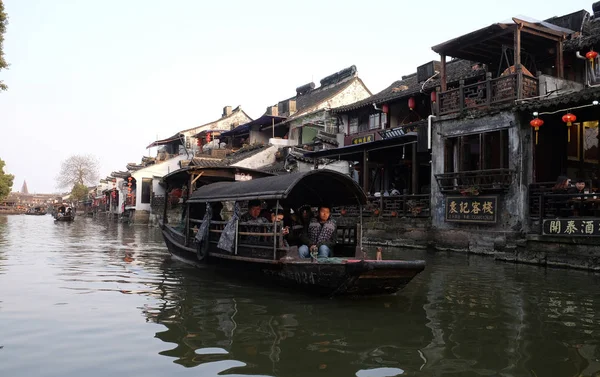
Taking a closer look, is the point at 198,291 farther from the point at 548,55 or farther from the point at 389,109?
the point at 389,109

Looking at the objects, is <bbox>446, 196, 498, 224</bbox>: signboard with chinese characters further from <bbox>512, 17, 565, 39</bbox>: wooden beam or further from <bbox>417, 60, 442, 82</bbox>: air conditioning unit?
<bbox>417, 60, 442, 82</bbox>: air conditioning unit

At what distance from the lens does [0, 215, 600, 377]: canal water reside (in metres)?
4.46

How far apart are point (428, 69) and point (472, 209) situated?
8791mm

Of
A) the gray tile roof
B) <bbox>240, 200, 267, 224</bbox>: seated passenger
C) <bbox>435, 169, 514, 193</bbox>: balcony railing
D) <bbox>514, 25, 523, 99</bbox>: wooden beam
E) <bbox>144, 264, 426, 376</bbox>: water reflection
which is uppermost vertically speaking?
the gray tile roof

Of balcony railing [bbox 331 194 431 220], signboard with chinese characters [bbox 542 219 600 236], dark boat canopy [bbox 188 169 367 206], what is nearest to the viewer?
dark boat canopy [bbox 188 169 367 206]

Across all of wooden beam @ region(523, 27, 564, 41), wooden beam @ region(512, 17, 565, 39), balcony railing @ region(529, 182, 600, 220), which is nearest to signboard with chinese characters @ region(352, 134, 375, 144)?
wooden beam @ region(523, 27, 564, 41)

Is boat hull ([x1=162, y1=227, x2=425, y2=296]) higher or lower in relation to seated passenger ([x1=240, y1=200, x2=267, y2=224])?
lower

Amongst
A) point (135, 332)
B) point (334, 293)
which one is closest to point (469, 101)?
point (334, 293)

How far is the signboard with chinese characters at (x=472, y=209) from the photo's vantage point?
1330cm

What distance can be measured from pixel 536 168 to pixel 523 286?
5367 millimetres

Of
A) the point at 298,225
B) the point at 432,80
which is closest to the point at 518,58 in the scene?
the point at 432,80

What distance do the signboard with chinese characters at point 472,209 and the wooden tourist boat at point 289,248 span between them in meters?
5.46

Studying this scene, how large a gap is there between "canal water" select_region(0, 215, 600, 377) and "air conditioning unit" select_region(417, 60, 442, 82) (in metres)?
12.7

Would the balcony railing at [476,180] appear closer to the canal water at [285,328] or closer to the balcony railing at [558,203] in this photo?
the balcony railing at [558,203]
